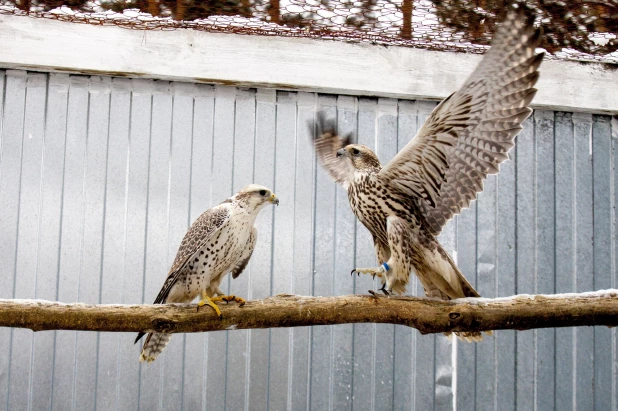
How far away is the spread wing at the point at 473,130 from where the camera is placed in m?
2.83

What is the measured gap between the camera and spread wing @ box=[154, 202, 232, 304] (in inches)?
128

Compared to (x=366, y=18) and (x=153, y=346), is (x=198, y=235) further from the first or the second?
(x=366, y=18)

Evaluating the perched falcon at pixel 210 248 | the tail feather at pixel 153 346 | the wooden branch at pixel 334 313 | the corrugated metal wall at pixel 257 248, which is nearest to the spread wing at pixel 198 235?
the perched falcon at pixel 210 248

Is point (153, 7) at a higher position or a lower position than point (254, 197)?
higher

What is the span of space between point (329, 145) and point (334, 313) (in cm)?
138

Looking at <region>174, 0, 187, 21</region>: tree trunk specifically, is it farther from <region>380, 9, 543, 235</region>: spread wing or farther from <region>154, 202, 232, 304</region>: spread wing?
<region>380, 9, 543, 235</region>: spread wing

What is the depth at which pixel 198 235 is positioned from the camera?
327cm

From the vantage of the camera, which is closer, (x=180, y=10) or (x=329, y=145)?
(x=180, y=10)

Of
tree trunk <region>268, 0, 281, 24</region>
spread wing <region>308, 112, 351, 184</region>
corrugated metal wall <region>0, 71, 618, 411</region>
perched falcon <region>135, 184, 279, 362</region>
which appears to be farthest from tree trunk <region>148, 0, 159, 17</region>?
perched falcon <region>135, 184, 279, 362</region>

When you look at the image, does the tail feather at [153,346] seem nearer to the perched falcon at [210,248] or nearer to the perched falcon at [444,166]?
the perched falcon at [210,248]

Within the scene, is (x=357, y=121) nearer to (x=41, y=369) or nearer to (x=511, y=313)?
(x=511, y=313)

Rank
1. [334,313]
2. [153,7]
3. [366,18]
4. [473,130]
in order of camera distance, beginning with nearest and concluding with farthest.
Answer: [334,313] → [473,130] → [153,7] → [366,18]

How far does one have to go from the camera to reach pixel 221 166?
423cm

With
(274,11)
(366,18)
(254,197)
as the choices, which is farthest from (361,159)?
(274,11)
